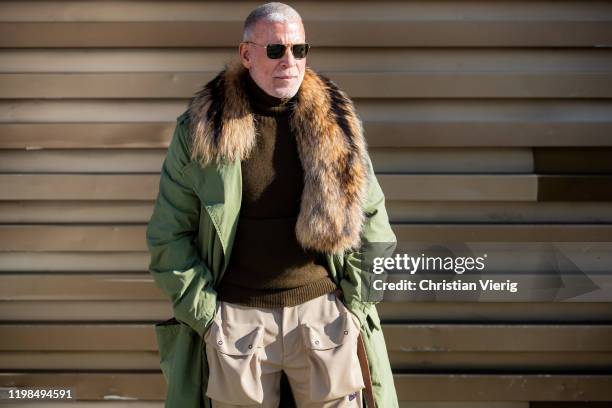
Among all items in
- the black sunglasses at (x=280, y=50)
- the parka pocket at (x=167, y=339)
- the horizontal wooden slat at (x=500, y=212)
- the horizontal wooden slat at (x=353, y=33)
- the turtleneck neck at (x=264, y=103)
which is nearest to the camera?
the black sunglasses at (x=280, y=50)

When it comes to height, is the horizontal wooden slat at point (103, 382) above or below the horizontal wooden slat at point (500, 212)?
below

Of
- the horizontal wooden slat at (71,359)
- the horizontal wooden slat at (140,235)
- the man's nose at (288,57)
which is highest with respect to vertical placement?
the man's nose at (288,57)

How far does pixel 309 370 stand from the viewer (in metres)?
2.74

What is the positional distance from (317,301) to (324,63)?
1567mm

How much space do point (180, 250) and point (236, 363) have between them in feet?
1.43

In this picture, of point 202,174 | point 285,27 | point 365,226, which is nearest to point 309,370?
point 365,226

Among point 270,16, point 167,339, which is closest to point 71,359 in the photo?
point 167,339

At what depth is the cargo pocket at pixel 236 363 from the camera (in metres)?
2.67

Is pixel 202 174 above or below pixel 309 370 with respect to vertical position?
above

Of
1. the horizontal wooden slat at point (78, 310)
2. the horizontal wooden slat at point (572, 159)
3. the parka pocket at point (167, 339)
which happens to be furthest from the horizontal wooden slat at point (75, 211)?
the horizontal wooden slat at point (572, 159)

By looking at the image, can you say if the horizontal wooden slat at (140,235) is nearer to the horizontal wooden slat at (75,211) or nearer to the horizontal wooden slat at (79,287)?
the horizontal wooden slat at (75,211)

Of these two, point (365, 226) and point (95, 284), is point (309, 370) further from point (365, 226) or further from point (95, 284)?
point (95, 284)

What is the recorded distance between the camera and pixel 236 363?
267 cm

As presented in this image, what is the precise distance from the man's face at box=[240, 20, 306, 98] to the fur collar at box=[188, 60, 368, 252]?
→ 0.11 meters
